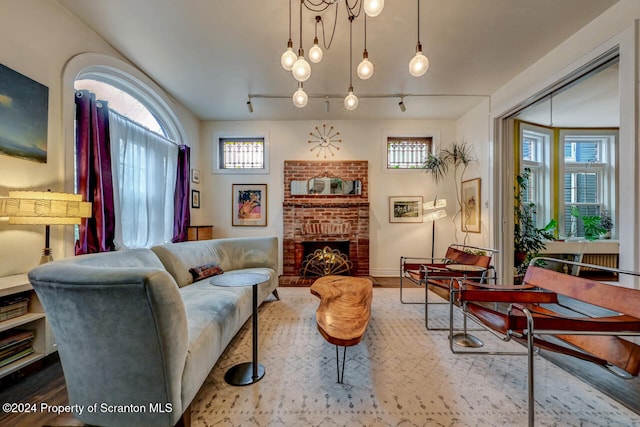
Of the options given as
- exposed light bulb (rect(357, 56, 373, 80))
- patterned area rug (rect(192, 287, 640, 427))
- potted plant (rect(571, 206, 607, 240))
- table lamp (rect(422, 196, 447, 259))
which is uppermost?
exposed light bulb (rect(357, 56, 373, 80))

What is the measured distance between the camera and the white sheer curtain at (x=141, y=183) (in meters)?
2.83

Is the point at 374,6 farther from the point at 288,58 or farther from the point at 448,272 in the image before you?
the point at 448,272

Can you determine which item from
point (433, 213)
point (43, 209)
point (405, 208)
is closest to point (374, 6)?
point (43, 209)

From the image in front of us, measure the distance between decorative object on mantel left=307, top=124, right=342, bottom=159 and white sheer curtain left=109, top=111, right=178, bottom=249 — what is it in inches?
97.0

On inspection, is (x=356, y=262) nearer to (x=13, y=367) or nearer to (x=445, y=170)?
(x=445, y=170)

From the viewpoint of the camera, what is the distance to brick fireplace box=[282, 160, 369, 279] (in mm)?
4758

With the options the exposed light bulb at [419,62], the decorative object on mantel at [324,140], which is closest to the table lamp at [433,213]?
the decorative object on mantel at [324,140]

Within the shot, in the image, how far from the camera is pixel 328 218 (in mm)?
4797

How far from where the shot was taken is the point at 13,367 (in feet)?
5.31

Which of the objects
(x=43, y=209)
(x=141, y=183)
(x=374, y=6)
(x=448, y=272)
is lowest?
(x=448, y=272)

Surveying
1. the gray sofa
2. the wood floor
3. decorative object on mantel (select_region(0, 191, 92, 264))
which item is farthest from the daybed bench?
decorative object on mantel (select_region(0, 191, 92, 264))

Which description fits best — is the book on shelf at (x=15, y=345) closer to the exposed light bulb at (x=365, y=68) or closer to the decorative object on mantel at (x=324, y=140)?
the exposed light bulb at (x=365, y=68)

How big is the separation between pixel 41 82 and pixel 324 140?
3.72m

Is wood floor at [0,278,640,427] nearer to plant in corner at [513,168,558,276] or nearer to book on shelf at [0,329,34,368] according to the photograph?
book on shelf at [0,329,34,368]
